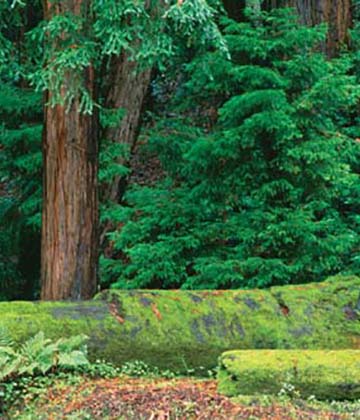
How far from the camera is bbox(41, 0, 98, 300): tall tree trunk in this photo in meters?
8.19

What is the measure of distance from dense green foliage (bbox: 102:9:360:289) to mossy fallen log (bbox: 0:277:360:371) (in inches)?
61.8

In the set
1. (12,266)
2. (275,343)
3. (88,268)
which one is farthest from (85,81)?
(12,266)

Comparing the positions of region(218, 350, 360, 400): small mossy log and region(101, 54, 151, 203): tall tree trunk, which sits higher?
region(101, 54, 151, 203): tall tree trunk

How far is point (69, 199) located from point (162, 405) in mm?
3330

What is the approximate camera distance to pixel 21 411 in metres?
5.84

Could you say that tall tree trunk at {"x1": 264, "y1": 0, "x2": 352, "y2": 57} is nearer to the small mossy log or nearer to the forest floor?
the small mossy log

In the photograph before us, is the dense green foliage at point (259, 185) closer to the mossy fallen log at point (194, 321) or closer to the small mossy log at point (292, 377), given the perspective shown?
the mossy fallen log at point (194, 321)

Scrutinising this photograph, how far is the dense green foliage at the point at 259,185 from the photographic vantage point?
9.15m

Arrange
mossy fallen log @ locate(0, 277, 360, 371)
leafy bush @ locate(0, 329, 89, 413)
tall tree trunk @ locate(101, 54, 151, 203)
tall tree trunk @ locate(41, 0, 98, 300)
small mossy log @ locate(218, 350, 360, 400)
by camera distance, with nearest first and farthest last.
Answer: small mossy log @ locate(218, 350, 360, 400)
leafy bush @ locate(0, 329, 89, 413)
mossy fallen log @ locate(0, 277, 360, 371)
tall tree trunk @ locate(41, 0, 98, 300)
tall tree trunk @ locate(101, 54, 151, 203)

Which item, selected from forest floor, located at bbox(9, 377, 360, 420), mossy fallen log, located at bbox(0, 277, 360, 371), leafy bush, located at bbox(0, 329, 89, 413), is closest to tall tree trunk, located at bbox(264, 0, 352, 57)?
mossy fallen log, located at bbox(0, 277, 360, 371)

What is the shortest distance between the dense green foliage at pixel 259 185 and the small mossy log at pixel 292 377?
3.06m

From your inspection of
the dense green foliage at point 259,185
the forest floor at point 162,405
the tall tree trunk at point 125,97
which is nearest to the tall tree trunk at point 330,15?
the dense green foliage at point 259,185

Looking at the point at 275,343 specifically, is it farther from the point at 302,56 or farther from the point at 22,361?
the point at 302,56

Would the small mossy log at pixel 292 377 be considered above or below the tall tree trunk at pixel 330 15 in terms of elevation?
below
